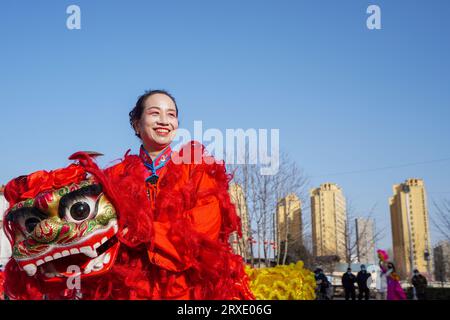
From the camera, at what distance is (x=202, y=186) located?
2.49m

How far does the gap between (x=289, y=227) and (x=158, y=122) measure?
721 inches

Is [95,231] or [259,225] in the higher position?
[259,225]

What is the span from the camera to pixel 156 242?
2.17 meters

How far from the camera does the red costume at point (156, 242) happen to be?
85.7 inches

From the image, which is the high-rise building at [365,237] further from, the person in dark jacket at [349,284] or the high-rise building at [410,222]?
the person in dark jacket at [349,284]

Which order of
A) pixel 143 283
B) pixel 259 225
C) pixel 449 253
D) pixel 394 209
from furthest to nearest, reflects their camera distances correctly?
pixel 394 209 < pixel 449 253 < pixel 259 225 < pixel 143 283

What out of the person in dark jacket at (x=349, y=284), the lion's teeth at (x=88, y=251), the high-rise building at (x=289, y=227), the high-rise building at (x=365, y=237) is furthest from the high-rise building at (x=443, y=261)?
the lion's teeth at (x=88, y=251)

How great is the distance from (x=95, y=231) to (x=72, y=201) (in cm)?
17

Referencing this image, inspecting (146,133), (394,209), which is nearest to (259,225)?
(146,133)

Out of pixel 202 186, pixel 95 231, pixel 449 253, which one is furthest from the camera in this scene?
pixel 449 253

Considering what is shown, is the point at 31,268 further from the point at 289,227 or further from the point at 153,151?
the point at 289,227
